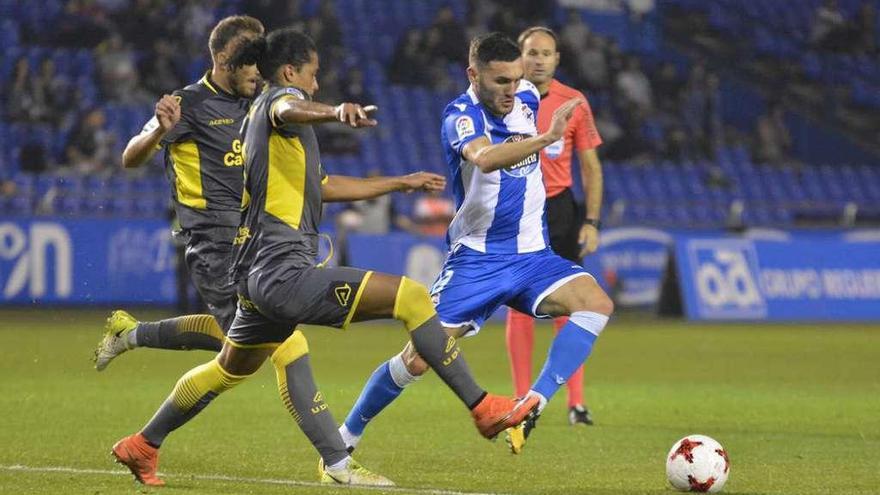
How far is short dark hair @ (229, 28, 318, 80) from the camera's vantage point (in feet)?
21.1

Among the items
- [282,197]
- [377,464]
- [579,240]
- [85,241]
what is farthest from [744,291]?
[282,197]

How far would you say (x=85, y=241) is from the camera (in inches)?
768

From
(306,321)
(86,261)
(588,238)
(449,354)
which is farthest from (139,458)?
(86,261)

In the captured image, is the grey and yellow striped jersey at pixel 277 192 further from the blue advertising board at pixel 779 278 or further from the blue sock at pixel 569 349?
the blue advertising board at pixel 779 278

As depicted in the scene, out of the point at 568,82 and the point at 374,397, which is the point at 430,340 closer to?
the point at 374,397

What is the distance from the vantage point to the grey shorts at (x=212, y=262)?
7617mm

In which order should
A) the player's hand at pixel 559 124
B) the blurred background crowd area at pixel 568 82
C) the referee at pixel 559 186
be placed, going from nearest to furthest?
the player's hand at pixel 559 124
the referee at pixel 559 186
the blurred background crowd area at pixel 568 82

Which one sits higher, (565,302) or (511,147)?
(511,147)

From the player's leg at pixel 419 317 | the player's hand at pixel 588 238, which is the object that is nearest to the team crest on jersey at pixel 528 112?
the player's leg at pixel 419 317

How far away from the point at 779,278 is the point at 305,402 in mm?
14787

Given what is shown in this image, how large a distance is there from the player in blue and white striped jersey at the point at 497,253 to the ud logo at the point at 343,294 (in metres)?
1.12

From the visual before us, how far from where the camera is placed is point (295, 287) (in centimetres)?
623

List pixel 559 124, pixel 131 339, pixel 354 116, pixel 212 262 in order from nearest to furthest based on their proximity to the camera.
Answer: pixel 354 116, pixel 559 124, pixel 212 262, pixel 131 339

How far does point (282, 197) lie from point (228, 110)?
5.13ft
